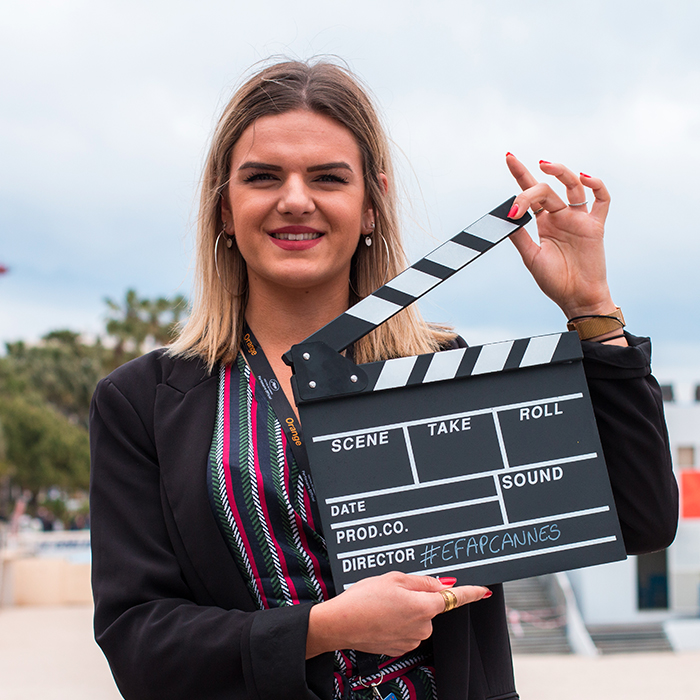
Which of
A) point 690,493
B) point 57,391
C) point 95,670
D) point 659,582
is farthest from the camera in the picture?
point 57,391

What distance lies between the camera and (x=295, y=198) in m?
1.77

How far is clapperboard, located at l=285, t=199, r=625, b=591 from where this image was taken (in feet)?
5.43

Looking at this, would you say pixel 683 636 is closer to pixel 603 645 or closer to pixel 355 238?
pixel 603 645

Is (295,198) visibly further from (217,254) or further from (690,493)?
(690,493)

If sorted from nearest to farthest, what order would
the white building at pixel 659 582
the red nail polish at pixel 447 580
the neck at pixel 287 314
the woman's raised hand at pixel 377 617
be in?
the woman's raised hand at pixel 377 617
the red nail polish at pixel 447 580
the neck at pixel 287 314
the white building at pixel 659 582

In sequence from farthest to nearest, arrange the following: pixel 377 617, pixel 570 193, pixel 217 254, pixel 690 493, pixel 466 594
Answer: pixel 690 493
pixel 217 254
pixel 570 193
pixel 466 594
pixel 377 617

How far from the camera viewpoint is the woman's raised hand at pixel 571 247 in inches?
74.2

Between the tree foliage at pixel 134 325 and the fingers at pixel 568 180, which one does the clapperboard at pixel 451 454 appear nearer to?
the fingers at pixel 568 180

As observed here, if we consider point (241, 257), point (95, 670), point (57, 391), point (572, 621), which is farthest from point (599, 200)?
point (57, 391)

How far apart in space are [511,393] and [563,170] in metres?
0.56

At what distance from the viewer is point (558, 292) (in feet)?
6.27

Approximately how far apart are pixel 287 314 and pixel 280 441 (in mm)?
367

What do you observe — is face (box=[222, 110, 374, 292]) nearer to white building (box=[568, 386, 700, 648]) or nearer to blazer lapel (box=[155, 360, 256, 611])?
blazer lapel (box=[155, 360, 256, 611])

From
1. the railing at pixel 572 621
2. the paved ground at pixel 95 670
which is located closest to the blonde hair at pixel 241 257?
the paved ground at pixel 95 670
